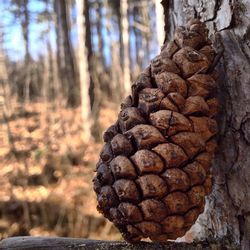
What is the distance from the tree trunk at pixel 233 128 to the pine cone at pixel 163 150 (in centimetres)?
5

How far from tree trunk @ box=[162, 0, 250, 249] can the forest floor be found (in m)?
3.31

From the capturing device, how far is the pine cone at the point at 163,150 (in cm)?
64

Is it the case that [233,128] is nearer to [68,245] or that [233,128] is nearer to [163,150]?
[163,150]

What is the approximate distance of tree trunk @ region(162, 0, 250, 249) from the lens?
739 millimetres

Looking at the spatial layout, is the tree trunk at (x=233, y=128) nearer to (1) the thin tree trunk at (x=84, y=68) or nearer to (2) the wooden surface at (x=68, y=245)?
(2) the wooden surface at (x=68, y=245)

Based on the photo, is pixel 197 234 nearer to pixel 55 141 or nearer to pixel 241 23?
pixel 241 23

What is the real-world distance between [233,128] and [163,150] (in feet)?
0.55

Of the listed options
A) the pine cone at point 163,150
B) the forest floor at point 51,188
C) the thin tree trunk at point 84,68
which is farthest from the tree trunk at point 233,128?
the thin tree trunk at point 84,68

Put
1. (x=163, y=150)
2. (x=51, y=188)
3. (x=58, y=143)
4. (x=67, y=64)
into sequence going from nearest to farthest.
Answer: (x=163, y=150), (x=51, y=188), (x=58, y=143), (x=67, y=64)

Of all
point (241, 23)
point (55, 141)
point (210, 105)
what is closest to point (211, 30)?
point (241, 23)

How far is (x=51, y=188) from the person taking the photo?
5641 mm

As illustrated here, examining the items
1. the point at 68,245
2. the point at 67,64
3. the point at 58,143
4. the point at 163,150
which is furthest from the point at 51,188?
the point at 67,64

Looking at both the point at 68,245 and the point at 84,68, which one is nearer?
the point at 68,245

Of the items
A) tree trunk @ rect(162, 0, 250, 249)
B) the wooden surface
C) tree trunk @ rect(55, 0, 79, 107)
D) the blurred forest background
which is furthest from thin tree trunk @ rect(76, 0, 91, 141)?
the wooden surface
